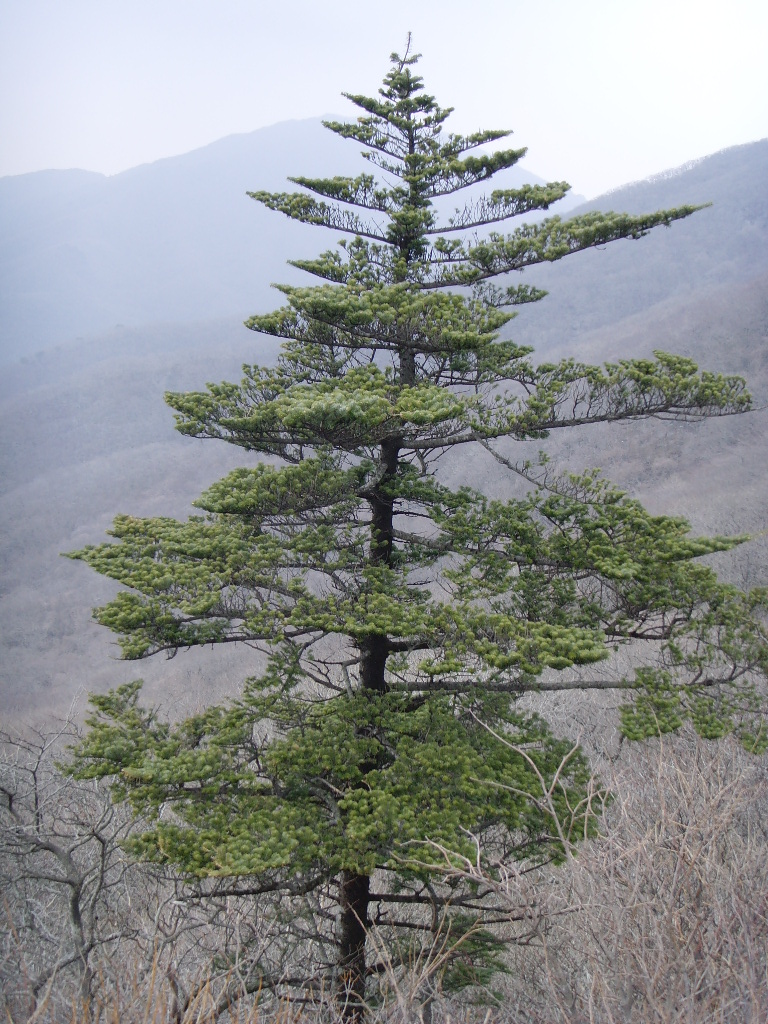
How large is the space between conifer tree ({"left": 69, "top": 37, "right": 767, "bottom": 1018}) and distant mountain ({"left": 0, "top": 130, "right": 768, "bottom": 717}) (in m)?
8.75

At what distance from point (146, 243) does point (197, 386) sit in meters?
94.3

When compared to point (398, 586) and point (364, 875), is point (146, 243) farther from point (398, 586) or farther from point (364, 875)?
point (364, 875)

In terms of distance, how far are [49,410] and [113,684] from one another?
45.5 metres

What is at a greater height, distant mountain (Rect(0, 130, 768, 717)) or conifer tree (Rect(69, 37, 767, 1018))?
conifer tree (Rect(69, 37, 767, 1018))

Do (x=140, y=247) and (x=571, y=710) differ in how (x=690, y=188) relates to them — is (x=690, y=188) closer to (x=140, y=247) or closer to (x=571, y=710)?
(x=571, y=710)

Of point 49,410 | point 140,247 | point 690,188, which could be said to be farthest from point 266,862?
point 140,247

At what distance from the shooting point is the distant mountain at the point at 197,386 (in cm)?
4325

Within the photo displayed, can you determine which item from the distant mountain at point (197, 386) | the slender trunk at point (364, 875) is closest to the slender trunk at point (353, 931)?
the slender trunk at point (364, 875)

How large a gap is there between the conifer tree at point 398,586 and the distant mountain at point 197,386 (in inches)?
344

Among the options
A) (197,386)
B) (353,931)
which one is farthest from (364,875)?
(197,386)

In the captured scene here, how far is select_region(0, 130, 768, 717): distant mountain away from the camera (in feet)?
142

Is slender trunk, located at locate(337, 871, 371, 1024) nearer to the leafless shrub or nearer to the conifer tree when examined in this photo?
the conifer tree

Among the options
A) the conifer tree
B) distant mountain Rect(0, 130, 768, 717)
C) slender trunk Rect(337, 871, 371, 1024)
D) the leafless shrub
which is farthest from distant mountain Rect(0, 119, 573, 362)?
the leafless shrub

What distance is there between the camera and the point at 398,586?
6.82 metres
